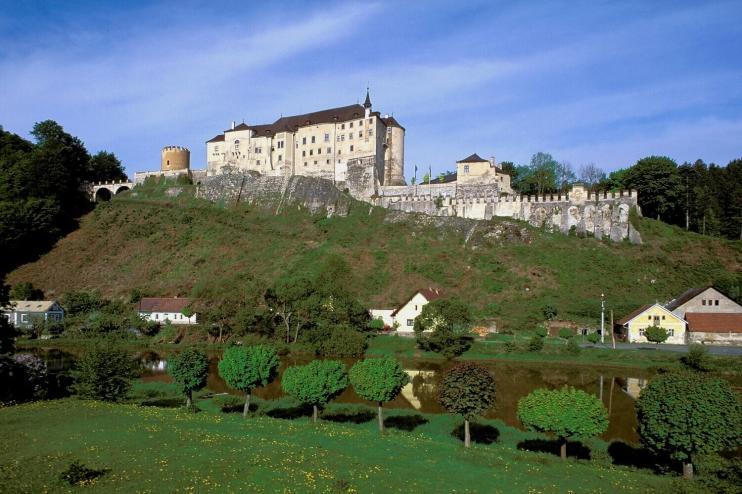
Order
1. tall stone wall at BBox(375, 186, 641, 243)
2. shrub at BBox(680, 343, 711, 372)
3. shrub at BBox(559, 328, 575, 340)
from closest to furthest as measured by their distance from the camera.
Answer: shrub at BBox(680, 343, 711, 372), shrub at BBox(559, 328, 575, 340), tall stone wall at BBox(375, 186, 641, 243)

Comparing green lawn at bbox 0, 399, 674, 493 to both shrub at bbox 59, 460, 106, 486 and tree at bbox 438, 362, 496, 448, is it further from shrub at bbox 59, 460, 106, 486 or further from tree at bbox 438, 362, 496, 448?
tree at bbox 438, 362, 496, 448

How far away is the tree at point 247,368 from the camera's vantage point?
29.2 m

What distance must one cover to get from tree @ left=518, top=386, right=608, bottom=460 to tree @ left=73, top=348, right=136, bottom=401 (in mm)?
20182

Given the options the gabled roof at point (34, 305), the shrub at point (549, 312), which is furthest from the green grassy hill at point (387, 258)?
the gabled roof at point (34, 305)

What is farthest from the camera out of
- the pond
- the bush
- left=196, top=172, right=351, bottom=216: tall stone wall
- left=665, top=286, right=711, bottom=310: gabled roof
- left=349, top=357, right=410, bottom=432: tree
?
left=196, top=172, right=351, bottom=216: tall stone wall

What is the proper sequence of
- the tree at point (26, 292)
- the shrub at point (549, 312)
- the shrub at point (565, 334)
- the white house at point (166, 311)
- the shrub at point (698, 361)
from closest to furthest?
the shrub at point (698, 361) → the shrub at point (565, 334) → the shrub at point (549, 312) → the white house at point (166, 311) → the tree at point (26, 292)

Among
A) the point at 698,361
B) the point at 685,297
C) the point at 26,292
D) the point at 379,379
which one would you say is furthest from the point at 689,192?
the point at 26,292

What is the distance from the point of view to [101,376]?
29.5 m

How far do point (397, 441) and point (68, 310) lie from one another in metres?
59.4

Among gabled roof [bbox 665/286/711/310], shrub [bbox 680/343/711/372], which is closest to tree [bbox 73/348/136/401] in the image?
shrub [bbox 680/343/711/372]

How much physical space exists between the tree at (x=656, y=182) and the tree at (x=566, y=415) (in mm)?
62798

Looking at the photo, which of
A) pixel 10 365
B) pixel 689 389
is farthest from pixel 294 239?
pixel 689 389

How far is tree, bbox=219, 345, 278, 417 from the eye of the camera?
29188mm

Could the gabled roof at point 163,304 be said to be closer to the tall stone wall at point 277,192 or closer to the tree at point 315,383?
the tall stone wall at point 277,192
